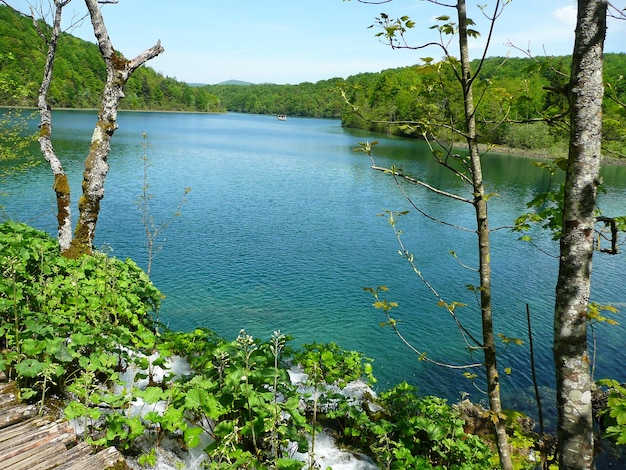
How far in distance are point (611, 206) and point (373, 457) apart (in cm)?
3580

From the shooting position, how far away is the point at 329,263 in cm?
1833

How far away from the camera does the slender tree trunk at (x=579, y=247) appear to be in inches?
102

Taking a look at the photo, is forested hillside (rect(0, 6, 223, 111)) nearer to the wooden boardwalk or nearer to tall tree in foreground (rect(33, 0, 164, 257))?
tall tree in foreground (rect(33, 0, 164, 257))

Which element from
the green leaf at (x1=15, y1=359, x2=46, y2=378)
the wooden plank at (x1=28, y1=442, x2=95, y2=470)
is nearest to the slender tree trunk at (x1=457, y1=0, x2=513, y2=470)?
the wooden plank at (x1=28, y1=442, x2=95, y2=470)

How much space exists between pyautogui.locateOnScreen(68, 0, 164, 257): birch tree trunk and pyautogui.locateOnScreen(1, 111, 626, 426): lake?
3.68 feet

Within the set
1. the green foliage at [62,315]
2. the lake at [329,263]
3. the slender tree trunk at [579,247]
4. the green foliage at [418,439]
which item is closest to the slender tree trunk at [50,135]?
the green foliage at [62,315]

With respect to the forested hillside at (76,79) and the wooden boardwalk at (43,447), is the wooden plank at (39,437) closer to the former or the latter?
the wooden boardwalk at (43,447)

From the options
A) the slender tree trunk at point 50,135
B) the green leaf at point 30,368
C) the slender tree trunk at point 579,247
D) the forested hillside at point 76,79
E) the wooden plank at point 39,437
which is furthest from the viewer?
the forested hillside at point 76,79

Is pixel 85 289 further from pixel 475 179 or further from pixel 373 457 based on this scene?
pixel 475 179

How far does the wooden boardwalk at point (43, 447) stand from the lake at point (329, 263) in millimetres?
3940

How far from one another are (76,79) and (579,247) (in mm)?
139970

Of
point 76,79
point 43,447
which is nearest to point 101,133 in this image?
point 43,447

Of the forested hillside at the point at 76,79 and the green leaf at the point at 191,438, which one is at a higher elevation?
the forested hillside at the point at 76,79

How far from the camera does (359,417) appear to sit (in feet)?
15.9
